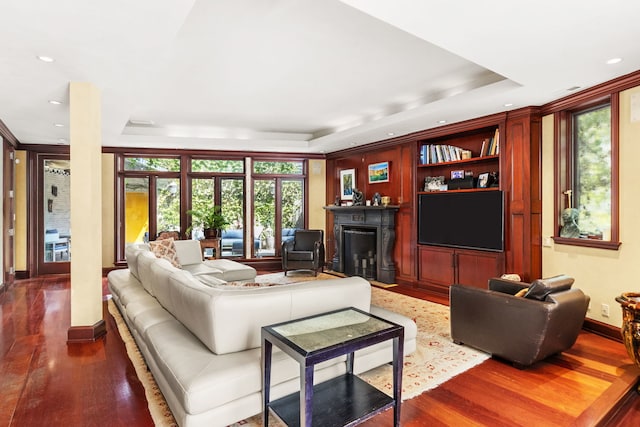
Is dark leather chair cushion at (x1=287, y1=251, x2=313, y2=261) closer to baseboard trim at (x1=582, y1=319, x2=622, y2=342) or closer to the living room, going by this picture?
the living room

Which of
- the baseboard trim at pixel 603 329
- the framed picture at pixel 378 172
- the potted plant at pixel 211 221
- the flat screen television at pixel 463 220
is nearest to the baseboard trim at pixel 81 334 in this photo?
the potted plant at pixel 211 221

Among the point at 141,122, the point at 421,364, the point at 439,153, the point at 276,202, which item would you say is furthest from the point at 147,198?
A: the point at 421,364

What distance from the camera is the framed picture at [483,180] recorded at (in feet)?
16.3

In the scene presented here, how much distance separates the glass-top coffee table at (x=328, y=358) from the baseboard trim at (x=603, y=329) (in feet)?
9.35

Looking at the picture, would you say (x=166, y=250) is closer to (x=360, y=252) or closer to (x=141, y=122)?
(x=141, y=122)

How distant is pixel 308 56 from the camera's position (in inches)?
141

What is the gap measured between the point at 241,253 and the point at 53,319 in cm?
394

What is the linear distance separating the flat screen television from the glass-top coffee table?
10.6ft

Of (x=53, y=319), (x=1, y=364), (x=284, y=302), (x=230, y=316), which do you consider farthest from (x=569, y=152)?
(x=53, y=319)

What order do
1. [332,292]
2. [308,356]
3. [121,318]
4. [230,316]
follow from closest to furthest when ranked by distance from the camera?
1. [308,356]
2. [230,316]
3. [332,292]
4. [121,318]

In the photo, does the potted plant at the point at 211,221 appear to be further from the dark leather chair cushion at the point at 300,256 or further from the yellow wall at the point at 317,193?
the yellow wall at the point at 317,193

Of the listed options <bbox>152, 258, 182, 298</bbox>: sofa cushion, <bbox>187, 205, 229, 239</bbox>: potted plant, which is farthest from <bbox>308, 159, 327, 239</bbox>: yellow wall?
<bbox>152, 258, 182, 298</bbox>: sofa cushion

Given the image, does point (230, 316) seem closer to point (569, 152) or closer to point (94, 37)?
point (94, 37)

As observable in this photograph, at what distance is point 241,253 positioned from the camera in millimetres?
7832
